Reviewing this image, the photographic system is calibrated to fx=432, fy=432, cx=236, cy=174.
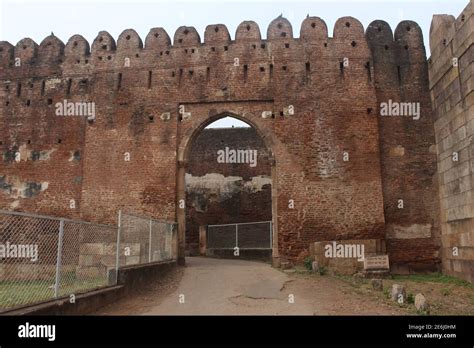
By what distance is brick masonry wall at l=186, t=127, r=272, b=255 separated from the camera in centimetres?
2069

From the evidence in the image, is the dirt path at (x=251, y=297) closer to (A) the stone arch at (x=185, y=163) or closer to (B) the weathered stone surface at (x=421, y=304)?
(B) the weathered stone surface at (x=421, y=304)

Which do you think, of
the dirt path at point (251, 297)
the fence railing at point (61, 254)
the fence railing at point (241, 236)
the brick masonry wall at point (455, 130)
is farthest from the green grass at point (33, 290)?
the fence railing at point (241, 236)

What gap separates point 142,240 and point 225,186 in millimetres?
11340

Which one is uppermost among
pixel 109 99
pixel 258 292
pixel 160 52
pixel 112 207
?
pixel 160 52

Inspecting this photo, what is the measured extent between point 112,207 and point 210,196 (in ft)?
25.7

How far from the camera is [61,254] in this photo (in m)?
6.68

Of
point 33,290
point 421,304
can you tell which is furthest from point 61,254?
point 421,304

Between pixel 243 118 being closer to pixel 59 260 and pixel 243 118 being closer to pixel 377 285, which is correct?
pixel 377 285

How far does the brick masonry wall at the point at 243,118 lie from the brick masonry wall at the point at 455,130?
0.61 m

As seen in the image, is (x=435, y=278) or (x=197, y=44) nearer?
(x=435, y=278)

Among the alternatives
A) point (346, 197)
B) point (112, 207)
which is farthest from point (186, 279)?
point (346, 197)

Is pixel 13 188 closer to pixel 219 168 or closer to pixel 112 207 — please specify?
pixel 112 207
